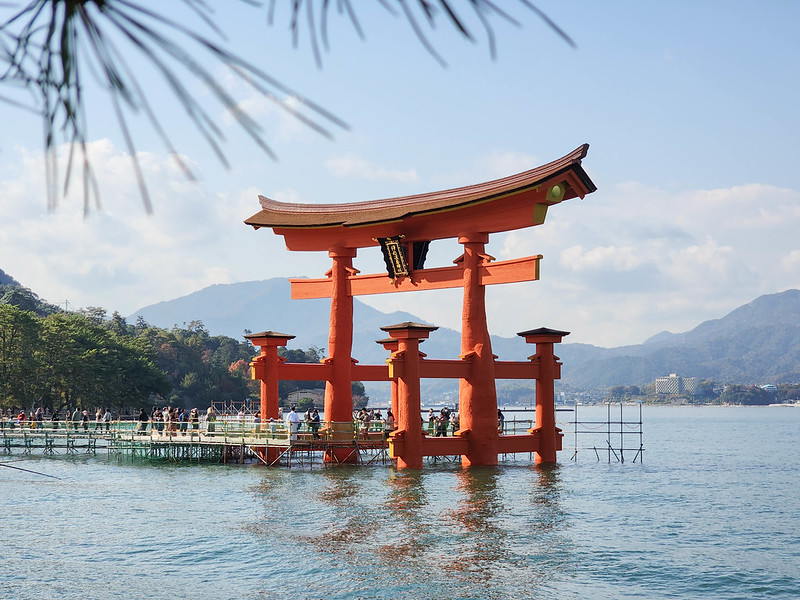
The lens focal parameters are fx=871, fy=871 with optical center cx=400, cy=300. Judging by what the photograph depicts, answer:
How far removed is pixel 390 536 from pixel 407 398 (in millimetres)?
9401

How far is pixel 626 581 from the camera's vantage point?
1382 centimetres

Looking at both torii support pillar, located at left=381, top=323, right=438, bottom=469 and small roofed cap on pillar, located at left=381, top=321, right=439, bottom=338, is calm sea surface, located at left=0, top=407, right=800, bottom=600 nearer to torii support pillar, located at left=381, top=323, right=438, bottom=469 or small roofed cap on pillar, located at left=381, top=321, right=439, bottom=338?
torii support pillar, located at left=381, top=323, right=438, bottom=469

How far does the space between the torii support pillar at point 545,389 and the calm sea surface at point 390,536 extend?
1348 mm

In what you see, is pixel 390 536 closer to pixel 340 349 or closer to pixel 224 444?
pixel 340 349

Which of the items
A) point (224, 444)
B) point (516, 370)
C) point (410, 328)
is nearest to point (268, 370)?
point (224, 444)

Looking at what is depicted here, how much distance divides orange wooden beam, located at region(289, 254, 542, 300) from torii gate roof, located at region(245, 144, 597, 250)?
1.15 meters

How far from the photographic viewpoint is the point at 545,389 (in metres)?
28.5

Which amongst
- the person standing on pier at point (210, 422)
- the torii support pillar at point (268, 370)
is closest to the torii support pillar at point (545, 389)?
the torii support pillar at point (268, 370)

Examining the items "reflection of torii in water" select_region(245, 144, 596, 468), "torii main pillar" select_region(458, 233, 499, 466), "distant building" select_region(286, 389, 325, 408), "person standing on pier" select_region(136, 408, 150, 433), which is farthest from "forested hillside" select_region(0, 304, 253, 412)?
"torii main pillar" select_region(458, 233, 499, 466)

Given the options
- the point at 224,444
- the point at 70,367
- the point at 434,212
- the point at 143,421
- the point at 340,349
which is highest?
the point at 434,212

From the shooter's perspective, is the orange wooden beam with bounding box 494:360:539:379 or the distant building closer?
the orange wooden beam with bounding box 494:360:539:379

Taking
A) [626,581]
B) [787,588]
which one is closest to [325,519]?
[626,581]

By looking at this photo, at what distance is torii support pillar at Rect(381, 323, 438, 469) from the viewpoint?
2575 centimetres

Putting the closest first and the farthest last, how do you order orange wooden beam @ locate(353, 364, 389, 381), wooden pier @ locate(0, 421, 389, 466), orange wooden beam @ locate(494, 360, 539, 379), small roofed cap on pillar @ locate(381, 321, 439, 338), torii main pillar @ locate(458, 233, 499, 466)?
small roofed cap on pillar @ locate(381, 321, 439, 338) → torii main pillar @ locate(458, 233, 499, 466) → orange wooden beam @ locate(494, 360, 539, 379) → wooden pier @ locate(0, 421, 389, 466) → orange wooden beam @ locate(353, 364, 389, 381)
